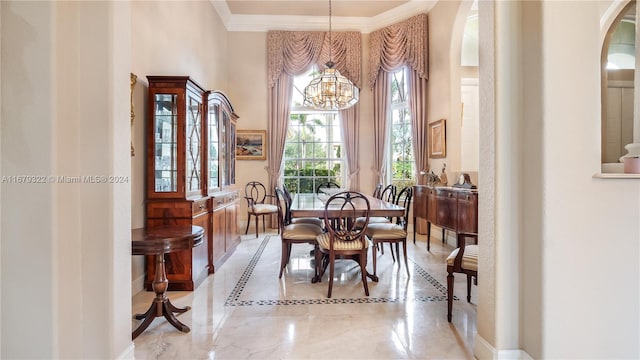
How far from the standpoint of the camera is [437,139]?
4.94 metres

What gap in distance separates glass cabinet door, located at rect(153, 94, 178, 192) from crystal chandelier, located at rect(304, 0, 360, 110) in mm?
1907

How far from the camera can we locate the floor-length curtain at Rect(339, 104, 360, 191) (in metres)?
5.95

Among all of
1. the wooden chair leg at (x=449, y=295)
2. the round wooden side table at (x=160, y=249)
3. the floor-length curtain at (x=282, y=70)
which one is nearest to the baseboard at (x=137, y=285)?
the round wooden side table at (x=160, y=249)

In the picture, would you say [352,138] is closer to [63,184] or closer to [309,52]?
[309,52]

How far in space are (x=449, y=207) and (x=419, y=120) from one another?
6.42ft

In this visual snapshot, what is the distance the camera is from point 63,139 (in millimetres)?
1476

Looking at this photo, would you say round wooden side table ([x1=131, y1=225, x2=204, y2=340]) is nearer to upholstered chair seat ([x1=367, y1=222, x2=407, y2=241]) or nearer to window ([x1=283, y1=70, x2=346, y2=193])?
upholstered chair seat ([x1=367, y1=222, x2=407, y2=241])

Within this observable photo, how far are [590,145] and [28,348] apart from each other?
2.87 meters

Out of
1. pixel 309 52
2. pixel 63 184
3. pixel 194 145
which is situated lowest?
pixel 63 184

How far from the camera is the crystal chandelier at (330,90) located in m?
4.17

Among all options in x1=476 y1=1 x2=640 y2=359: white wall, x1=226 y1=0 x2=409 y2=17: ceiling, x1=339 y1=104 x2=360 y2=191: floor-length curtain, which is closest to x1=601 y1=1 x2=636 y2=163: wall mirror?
x1=476 y1=1 x2=640 y2=359: white wall

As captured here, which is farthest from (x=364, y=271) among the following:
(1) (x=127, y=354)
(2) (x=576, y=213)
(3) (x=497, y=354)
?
(1) (x=127, y=354)

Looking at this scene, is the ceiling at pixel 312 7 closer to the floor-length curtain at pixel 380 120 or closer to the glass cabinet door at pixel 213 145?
the floor-length curtain at pixel 380 120

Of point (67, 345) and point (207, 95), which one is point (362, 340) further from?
point (207, 95)
